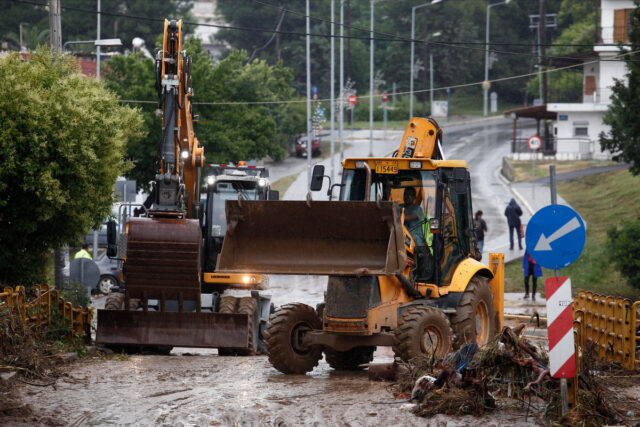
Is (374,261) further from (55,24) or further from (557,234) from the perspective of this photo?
(55,24)

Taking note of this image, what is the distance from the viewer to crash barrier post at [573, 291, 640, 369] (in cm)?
1291

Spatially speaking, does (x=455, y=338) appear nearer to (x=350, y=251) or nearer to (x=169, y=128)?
(x=350, y=251)

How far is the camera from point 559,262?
9688 millimetres

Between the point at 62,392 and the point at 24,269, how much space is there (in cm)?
591

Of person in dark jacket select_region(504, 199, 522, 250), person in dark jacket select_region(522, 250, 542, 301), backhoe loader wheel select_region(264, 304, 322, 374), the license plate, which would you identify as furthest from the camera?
person in dark jacket select_region(504, 199, 522, 250)

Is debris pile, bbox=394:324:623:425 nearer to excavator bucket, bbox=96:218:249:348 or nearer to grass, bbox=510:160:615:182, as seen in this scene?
excavator bucket, bbox=96:218:249:348

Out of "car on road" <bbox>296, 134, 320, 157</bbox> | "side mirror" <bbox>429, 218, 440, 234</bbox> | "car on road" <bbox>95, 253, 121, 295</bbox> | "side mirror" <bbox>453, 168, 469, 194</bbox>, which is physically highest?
"car on road" <bbox>296, 134, 320, 157</bbox>

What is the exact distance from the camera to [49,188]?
1620 centimetres

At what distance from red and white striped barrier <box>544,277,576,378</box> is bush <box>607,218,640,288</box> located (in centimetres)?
1541

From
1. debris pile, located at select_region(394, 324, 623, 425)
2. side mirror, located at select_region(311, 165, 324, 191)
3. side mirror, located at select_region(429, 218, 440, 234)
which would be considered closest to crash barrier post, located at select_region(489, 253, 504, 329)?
side mirror, located at select_region(429, 218, 440, 234)

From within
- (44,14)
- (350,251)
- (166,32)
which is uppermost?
(44,14)

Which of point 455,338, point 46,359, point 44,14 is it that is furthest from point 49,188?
point 44,14

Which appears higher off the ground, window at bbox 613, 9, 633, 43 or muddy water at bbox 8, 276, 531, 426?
window at bbox 613, 9, 633, 43

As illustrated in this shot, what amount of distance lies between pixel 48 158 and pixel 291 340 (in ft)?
18.2
